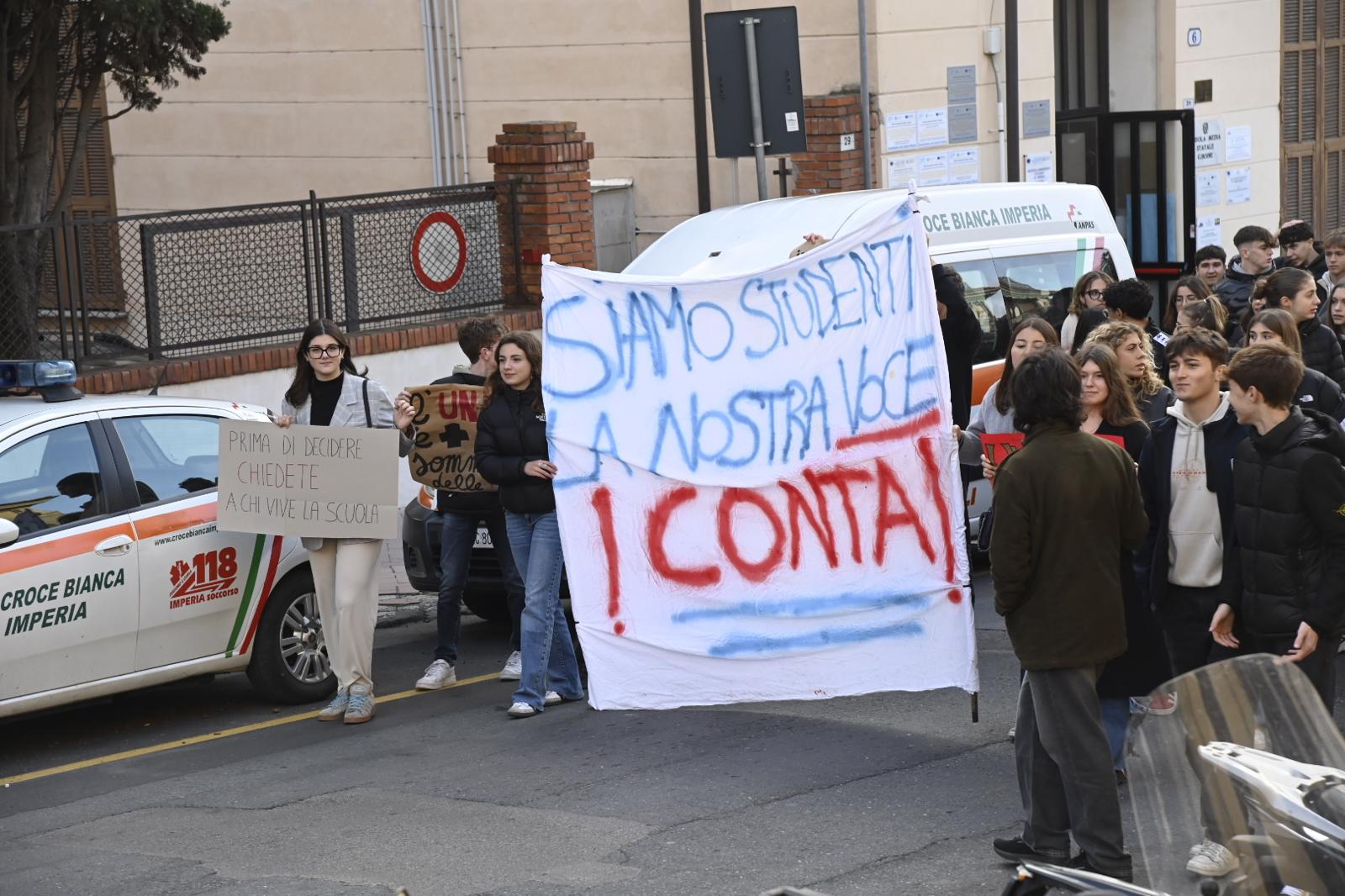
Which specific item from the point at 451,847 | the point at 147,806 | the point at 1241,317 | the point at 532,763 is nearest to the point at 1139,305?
the point at 1241,317

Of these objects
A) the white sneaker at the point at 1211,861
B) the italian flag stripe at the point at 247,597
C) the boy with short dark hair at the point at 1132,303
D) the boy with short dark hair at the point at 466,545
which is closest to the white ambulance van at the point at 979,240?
the boy with short dark hair at the point at 466,545

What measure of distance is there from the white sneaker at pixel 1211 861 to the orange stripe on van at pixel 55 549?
214 inches

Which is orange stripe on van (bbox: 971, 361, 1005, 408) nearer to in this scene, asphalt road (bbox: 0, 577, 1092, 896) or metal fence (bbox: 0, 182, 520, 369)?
asphalt road (bbox: 0, 577, 1092, 896)

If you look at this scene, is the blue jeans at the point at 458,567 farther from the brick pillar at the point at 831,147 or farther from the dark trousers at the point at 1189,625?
the brick pillar at the point at 831,147

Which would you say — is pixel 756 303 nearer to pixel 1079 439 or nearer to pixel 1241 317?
pixel 1079 439

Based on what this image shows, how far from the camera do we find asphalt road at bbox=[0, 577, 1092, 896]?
599 centimetres

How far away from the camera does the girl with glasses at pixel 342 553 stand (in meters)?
8.34

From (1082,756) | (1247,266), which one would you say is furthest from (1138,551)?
(1247,266)

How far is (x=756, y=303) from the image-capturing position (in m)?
7.09

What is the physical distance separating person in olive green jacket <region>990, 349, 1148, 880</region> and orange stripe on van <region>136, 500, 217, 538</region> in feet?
13.6

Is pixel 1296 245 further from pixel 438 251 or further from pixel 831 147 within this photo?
pixel 438 251

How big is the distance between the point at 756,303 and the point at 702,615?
1.26 meters

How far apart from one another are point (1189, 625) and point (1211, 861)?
113 inches

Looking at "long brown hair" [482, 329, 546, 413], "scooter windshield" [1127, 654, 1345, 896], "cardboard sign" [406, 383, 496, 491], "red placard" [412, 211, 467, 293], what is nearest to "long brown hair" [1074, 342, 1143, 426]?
"long brown hair" [482, 329, 546, 413]
